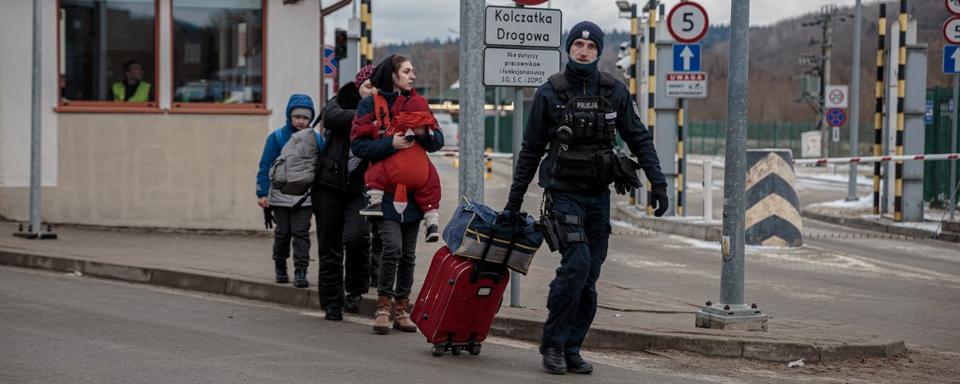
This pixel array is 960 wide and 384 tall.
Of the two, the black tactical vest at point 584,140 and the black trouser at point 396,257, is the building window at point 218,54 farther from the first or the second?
the black tactical vest at point 584,140

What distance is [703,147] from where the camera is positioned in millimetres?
85250

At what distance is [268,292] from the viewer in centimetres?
1073

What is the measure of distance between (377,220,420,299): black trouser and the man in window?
304 inches

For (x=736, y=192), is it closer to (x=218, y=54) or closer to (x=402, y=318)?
(x=402, y=318)

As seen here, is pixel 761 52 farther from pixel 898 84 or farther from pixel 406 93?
pixel 406 93

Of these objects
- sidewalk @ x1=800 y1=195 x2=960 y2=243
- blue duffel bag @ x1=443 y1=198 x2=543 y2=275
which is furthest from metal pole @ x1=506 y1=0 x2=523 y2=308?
sidewalk @ x1=800 y1=195 x2=960 y2=243

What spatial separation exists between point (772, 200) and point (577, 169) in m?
9.84

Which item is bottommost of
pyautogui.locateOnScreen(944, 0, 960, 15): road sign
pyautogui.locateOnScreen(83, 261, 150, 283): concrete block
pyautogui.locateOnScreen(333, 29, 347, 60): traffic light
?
pyautogui.locateOnScreen(83, 261, 150, 283): concrete block

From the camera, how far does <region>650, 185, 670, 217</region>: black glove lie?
22.7ft

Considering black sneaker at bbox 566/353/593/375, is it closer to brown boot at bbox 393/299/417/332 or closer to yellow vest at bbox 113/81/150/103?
brown boot at bbox 393/299/417/332

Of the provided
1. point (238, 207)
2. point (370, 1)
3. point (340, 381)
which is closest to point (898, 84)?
point (370, 1)

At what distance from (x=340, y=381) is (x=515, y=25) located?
3.16m

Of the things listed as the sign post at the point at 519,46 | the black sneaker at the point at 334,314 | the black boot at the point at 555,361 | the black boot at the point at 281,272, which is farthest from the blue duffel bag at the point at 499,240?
the black boot at the point at 281,272

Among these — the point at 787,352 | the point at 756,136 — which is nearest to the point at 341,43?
the point at 787,352
